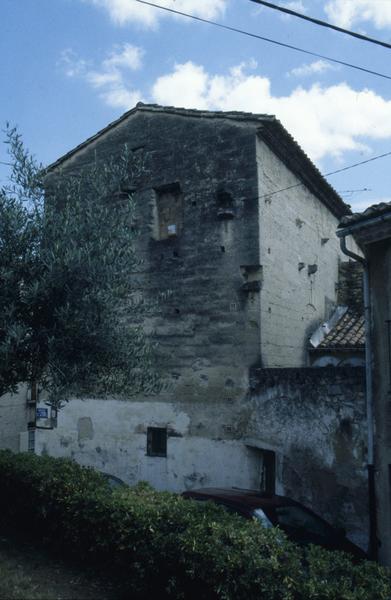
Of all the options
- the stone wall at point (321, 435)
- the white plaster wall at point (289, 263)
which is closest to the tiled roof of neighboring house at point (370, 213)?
the stone wall at point (321, 435)

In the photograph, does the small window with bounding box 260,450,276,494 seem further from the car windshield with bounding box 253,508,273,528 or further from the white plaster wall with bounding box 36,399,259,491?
the car windshield with bounding box 253,508,273,528

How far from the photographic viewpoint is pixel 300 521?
7.44 metres

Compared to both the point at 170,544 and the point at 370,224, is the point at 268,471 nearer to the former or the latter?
the point at 170,544

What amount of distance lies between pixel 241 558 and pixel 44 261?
14.2ft

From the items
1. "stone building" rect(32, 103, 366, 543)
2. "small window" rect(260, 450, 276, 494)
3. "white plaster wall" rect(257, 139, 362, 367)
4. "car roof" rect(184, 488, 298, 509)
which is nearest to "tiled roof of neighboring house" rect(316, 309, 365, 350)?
"white plaster wall" rect(257, 139, 362, 367)

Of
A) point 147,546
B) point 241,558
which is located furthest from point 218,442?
point 241,558

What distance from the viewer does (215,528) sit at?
569cm

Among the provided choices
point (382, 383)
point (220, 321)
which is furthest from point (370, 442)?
point (220, 321)

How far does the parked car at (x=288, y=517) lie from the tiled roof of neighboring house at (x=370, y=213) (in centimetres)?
439

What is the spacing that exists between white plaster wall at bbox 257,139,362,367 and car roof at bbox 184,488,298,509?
3.69 m

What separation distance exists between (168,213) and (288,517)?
7923mm

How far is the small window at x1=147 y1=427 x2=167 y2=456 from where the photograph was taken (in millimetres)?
12305

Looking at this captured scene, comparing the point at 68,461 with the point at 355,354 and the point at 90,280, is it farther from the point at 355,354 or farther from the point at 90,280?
the point at 355,354

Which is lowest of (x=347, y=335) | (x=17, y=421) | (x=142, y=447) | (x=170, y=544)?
(x=17, y=421)
